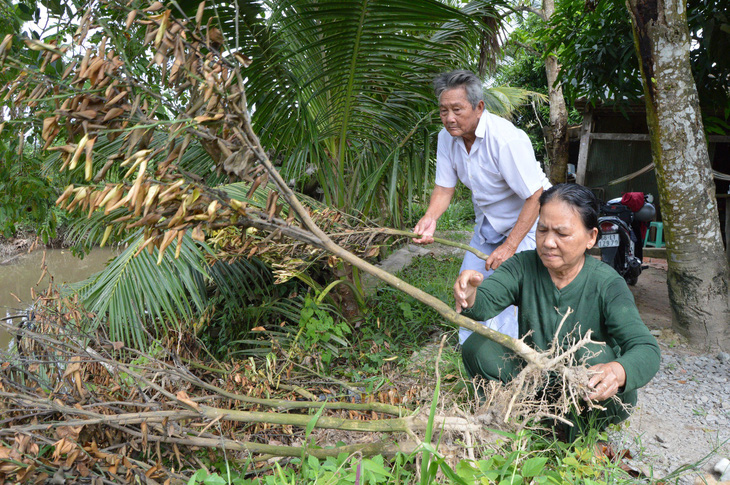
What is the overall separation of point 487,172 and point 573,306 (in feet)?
3.31

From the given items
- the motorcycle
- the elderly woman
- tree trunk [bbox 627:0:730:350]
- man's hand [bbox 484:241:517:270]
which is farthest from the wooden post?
the elderly woman

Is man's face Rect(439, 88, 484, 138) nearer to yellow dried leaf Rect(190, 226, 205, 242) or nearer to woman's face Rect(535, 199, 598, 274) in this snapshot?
woman's face Rect(535, 199, 598, 274)

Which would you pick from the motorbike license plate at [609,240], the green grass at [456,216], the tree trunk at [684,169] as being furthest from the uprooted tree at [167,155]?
the green grass at [456,216]

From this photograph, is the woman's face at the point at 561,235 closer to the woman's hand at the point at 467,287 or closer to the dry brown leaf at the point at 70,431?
the woman's hand at the point at 467,287

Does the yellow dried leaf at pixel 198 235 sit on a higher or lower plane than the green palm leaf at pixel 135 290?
higher

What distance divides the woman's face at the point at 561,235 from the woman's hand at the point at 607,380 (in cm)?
45

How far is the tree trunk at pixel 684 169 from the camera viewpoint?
321 cm

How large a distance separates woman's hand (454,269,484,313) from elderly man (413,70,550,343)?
2.28 feet

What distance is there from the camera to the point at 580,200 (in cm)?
204

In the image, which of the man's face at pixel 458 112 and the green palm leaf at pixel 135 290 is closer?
the man's face at pixel 458 112

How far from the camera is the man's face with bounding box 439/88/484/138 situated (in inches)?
107

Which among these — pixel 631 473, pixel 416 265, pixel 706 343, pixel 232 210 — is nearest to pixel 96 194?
pixel 232 210

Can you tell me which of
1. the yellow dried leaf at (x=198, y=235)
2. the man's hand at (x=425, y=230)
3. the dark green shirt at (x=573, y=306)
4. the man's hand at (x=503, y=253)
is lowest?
the dark green shirt at (x=573, y=306)

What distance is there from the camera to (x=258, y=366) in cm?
356
